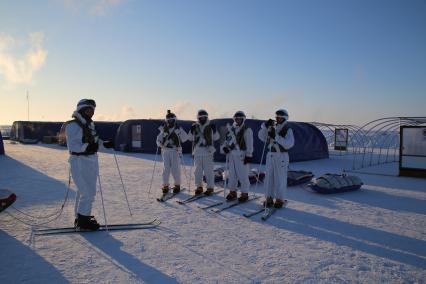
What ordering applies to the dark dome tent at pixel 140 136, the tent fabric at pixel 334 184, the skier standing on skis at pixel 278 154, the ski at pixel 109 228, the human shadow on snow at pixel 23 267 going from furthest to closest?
the dark dome tent at pixel 140 136
the tent fabric at pixel 334 184
the skier standing on skis at pixel 278 154
the ski at pixel 109 228
the human shadow on snow at pixel 23 267

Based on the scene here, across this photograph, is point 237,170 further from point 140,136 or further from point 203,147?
point 140,136

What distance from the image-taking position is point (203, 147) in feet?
29.0

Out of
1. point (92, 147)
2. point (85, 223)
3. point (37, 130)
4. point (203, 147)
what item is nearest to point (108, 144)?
point (92, 147)

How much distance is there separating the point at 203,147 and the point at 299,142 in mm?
10889

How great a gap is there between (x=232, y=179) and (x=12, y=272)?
5.20 m

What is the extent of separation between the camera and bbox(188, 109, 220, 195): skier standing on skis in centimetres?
880

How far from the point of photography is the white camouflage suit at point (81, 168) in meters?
5.68

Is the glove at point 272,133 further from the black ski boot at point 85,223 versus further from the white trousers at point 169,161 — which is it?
the black ski boot at point 85,223

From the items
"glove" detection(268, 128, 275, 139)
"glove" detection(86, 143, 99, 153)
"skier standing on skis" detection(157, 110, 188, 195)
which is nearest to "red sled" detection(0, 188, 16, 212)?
"glove" detection(86, 143, 99, 153)

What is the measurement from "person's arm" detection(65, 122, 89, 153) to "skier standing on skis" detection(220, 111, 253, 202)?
11.5 ft

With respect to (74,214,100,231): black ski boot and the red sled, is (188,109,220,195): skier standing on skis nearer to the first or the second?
(74,214,100,231): black ski boot

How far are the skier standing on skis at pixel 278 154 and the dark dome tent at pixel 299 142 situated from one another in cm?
843

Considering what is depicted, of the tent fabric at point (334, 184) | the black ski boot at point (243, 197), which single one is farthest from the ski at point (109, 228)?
the tent fabric at point (334, 184)

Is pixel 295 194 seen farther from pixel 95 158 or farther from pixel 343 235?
pixel 95 158
